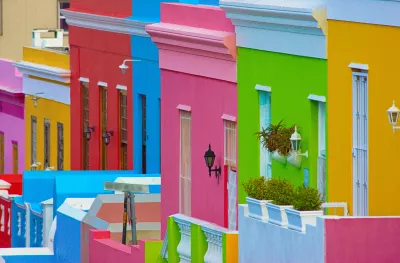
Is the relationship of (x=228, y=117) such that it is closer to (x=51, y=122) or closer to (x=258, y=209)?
(x=258, y=209)

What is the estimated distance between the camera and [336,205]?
21688 millimetres

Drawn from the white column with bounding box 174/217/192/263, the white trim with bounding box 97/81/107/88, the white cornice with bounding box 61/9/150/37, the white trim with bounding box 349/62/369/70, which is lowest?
the white column with bounding box 174/217/192/263

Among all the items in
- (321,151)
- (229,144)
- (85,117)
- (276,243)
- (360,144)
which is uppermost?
(360,144)

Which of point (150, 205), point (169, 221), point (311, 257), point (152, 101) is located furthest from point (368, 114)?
point (152, 101)

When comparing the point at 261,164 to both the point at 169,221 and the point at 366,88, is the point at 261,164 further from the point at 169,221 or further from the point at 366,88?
the point at 366,88

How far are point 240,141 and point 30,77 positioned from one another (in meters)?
19.3

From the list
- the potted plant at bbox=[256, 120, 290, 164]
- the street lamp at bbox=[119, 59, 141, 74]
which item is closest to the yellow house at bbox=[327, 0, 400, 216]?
the potted plant at bbox=[256, 120, 290, 164]

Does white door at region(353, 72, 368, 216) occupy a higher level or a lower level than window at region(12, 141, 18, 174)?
higher

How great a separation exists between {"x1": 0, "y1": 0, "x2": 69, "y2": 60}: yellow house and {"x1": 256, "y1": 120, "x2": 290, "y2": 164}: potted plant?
32689 millimetres

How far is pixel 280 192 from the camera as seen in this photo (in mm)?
21359

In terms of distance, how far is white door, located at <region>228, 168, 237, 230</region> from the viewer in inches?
1015

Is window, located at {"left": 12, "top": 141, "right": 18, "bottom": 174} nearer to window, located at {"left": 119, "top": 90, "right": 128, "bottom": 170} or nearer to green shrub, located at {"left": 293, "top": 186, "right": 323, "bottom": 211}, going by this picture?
window, located at {"left": 119, "top": 90, "right": 128, "bottom": 170}

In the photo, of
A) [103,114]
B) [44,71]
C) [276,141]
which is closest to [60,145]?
[44,71]

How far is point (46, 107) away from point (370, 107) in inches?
→ 873
